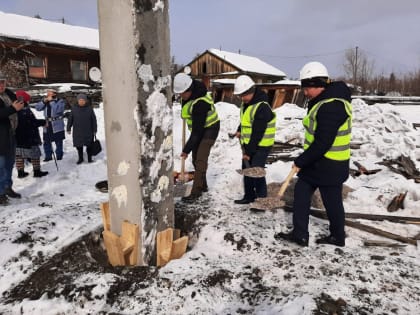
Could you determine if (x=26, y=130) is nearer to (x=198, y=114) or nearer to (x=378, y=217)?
(x=198, y=114)

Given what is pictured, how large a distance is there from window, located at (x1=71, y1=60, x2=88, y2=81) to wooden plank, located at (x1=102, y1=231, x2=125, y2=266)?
20.4 meters

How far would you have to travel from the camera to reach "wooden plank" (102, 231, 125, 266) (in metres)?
2.68

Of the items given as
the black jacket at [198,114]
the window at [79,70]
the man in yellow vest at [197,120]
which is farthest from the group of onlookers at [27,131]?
the window at [79,70]

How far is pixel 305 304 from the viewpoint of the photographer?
2189mm

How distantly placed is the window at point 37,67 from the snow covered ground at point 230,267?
16.2 meters

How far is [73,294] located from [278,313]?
147 centimetres

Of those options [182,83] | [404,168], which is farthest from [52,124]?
[404,168]

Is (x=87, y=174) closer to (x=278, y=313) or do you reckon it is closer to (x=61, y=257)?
(x=61, y=257)

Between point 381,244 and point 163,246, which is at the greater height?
point 163,246

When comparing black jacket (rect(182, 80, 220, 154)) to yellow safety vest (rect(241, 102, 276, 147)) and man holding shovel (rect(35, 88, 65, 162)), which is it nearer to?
yellow safety vest (rect(241, 102, 276, 147))

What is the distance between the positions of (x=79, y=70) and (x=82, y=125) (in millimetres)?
15584

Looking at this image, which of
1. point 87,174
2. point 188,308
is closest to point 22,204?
point 87,174

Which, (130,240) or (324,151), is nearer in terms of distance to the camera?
(130,240)

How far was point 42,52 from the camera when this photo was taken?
18812 mm
